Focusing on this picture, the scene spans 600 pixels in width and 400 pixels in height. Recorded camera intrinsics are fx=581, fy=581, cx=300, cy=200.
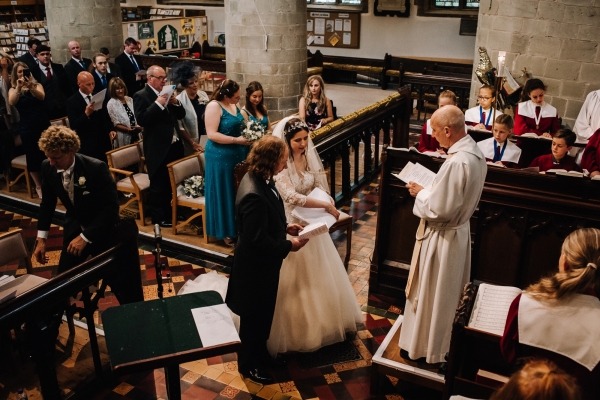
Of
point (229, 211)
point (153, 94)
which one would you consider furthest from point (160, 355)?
point (153, 94)

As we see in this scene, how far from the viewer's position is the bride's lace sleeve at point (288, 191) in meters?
4.02

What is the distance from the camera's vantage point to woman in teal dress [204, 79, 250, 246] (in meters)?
5.40

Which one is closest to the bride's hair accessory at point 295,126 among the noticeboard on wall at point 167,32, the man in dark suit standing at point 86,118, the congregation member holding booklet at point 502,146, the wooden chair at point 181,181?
the wooden chair at point 181,181

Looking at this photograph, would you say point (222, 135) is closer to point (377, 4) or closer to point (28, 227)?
point (28, 227)

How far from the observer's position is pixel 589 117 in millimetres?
7168

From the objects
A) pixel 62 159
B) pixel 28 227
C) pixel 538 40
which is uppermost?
pixel 538 40

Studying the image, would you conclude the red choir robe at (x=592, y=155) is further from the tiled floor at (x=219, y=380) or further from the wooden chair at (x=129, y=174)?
the wooden chair at (x=129, y=174)

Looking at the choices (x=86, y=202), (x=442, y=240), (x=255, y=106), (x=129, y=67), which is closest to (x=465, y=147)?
(x=442, y=240)

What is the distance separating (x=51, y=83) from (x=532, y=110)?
6.22 metres

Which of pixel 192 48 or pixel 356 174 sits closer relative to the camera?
pixel 356 174

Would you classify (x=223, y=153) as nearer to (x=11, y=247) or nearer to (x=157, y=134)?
(x=157, y=134)

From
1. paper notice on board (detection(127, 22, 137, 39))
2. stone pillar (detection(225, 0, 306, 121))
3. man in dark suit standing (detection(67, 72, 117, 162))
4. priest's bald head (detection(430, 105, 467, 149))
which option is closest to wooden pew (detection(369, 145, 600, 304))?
priest's bald head (detection(430, 105, 467, 149))

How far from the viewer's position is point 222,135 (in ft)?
17.7

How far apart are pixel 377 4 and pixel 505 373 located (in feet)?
44.0
